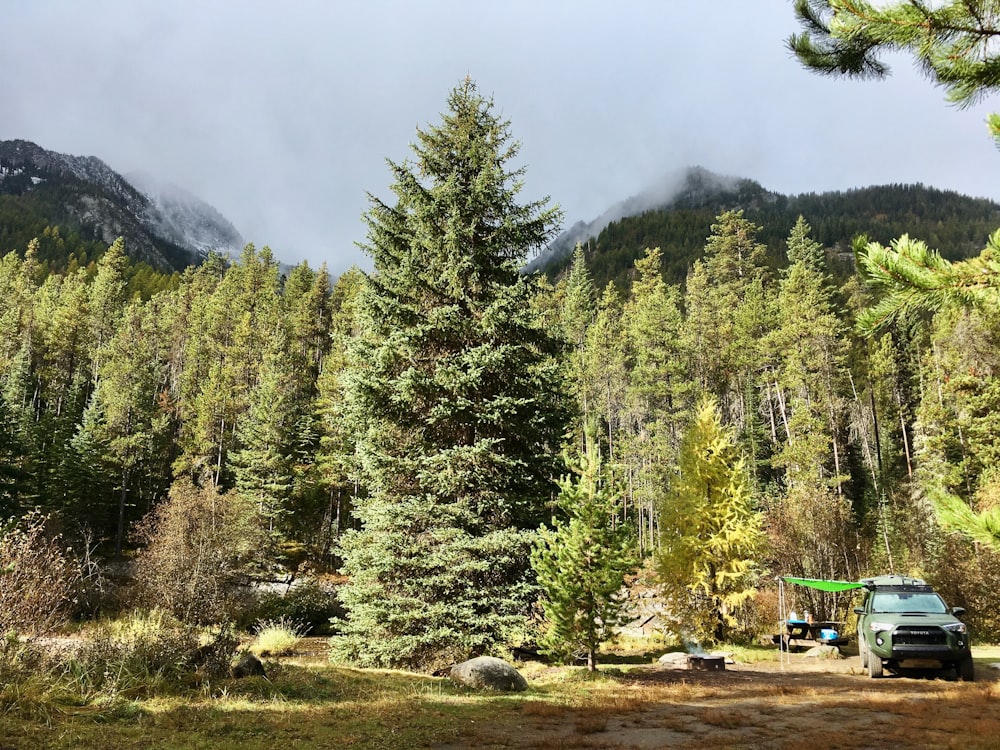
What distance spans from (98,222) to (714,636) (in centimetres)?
18096

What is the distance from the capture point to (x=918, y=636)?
10.6 m

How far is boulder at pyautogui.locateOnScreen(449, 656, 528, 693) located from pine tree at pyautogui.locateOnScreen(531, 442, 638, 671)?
72.9 inches

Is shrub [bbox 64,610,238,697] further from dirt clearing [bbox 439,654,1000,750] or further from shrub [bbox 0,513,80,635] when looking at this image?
dirt clearing [bbox 439,654,1000,750]

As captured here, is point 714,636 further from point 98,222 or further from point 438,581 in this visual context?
point 98,222

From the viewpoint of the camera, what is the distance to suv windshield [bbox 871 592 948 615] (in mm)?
11016

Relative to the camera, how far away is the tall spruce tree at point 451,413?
484 inches

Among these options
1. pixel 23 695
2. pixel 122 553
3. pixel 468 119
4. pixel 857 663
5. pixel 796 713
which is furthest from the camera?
pixel 122 553

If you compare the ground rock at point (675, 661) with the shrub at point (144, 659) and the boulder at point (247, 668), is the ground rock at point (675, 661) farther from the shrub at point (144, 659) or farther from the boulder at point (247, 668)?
the shrub at point (144, 659)

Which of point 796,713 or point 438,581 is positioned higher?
point 438,581

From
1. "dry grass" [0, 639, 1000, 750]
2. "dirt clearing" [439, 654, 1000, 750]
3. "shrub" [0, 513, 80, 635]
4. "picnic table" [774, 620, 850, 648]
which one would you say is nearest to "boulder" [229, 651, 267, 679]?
"dry grass" [0, 639, 1000, 750]

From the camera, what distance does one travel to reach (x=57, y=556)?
9508 mm

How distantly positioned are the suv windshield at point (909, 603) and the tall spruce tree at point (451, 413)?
7389 mm

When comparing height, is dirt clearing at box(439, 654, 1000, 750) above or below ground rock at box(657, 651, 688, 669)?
above

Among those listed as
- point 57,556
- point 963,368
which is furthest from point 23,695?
point 963,368
